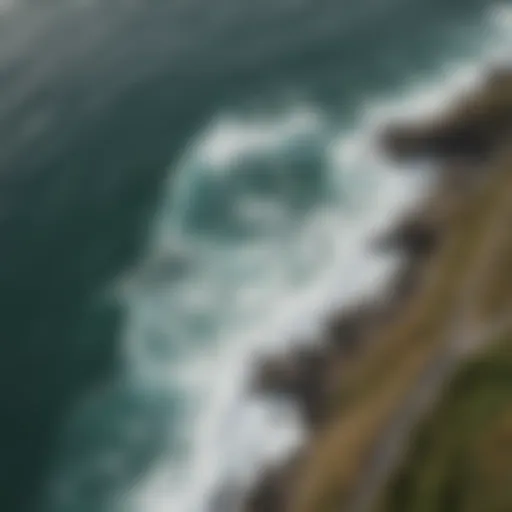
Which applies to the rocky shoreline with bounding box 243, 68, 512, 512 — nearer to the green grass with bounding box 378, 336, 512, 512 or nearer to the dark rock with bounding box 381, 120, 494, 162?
the dark rock with bounding box 381, 120, 494, 162

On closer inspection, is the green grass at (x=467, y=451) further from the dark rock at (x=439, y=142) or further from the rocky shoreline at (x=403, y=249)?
the dark rock at (x=439, y=142)

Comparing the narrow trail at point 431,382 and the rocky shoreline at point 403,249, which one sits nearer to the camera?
the narrow trail at point 431,382

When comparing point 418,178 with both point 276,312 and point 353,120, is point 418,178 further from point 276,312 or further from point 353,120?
point 276,312

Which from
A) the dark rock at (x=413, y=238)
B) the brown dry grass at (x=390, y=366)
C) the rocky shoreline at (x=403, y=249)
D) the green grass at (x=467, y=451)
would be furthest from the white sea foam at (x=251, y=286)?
the green grass at (x=467, y=451)

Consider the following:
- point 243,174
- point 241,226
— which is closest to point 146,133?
point 243,174

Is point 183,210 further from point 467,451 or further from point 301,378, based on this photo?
point 467,451

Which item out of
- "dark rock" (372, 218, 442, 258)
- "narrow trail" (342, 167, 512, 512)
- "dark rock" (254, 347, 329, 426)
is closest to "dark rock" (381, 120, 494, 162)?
"dark rock" (372, 218, 442, 258)
